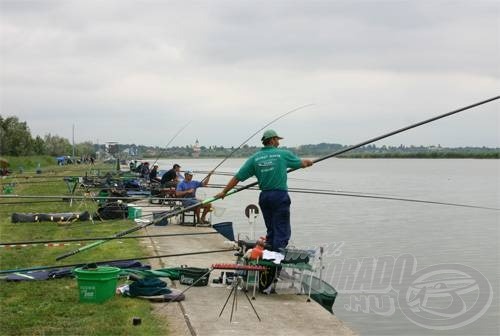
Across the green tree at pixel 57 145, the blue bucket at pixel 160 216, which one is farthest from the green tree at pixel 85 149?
the blue bucket at pixel 160 216

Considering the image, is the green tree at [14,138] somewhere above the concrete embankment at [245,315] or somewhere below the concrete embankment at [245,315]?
above

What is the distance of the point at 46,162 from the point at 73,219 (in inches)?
1877

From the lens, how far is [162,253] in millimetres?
9055

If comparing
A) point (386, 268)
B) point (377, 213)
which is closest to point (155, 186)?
point (386, 268)

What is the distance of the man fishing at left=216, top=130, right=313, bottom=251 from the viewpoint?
6492mm

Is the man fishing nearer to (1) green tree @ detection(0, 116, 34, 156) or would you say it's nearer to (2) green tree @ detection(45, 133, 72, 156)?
(1) green tree @ detection(0, 116, 34, 156)

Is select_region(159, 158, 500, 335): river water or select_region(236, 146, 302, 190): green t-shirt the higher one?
select_region(236, 146, 302, 190): green t-shirt

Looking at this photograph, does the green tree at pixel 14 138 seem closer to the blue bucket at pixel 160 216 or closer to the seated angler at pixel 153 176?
the seated angler at pixel 153 176

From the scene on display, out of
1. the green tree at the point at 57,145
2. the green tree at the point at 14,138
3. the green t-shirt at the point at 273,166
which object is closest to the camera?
the green t-shirt at the point at 273,166

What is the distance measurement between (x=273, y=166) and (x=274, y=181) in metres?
0.16

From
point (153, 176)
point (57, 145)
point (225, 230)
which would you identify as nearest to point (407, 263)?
point (225, 230)

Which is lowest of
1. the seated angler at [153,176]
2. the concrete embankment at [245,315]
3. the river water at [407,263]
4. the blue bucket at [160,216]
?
the river water at [407,263]

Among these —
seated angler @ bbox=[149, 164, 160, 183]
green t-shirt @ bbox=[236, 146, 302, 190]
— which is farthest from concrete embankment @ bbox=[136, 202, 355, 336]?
seated angler @ bbox=[149, 164, 160, 183]

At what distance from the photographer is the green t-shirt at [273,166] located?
21.3ft
